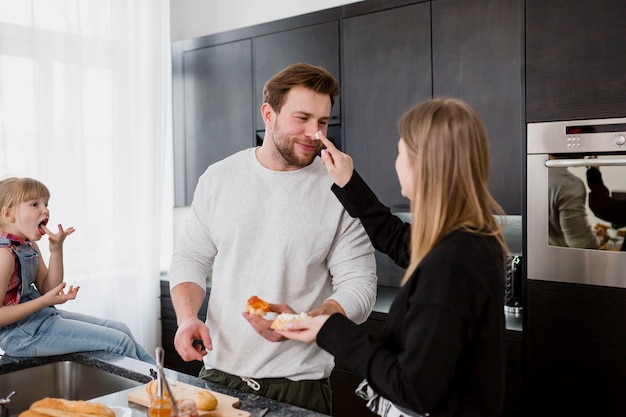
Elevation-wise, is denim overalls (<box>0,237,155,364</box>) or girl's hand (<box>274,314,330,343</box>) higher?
girl's hand (<box>274,314,330,343</box>)

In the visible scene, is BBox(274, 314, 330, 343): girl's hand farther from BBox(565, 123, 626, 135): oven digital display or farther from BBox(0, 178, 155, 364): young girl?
BBox(565, 123, 626, 135): oven digital display

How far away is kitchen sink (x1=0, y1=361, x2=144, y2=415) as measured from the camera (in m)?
1.95

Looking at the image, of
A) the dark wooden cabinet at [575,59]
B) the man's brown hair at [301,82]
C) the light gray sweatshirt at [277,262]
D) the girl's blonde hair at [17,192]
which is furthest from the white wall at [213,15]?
the light gray sweatshirt at [277,262]

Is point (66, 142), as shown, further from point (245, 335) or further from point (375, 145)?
point (245, 335)

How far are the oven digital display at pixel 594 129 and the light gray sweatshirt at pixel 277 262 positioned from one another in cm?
104

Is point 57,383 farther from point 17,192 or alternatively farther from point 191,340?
point 17,192

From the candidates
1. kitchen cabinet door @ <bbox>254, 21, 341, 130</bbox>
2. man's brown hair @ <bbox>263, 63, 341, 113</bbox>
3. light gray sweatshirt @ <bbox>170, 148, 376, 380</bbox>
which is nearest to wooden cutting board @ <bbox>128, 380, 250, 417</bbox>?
light gray sweatshirt @ <bbox>170, 148, 376, 380</bbox>

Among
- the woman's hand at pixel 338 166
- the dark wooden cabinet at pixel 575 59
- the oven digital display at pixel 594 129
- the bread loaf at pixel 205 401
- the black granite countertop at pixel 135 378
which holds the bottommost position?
the black granite countertop at pixel 135 378

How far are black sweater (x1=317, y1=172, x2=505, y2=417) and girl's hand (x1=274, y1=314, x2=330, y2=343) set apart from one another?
0.23ft

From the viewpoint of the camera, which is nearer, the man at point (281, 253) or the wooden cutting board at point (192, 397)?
the wooden cutting board at point (192, 397)

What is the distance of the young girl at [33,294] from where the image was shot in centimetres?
218

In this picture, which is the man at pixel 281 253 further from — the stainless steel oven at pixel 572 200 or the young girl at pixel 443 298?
the stainless steel oven at pixel 572 200

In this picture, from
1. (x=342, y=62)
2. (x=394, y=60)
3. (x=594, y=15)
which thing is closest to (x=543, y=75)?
(x=594, y=15)

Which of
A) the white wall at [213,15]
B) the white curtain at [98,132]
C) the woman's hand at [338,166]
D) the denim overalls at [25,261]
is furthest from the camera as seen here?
the white wall at [213,15]
